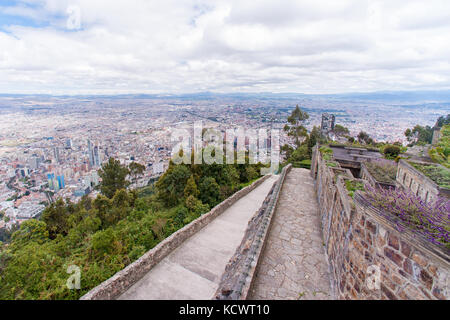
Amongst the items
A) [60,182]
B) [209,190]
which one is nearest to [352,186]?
[209,190]

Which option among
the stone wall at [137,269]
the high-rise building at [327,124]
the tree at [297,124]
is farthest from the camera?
the tree at [297,124]

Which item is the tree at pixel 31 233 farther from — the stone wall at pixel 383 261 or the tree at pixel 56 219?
the stone wall at pixel 383 261

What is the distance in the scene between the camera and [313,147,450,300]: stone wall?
1.86 meters

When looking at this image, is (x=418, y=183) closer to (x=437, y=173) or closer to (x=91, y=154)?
(x=437, y=173)

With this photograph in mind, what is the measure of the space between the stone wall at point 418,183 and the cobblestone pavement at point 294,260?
2.61 metres

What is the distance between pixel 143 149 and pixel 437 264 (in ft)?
110

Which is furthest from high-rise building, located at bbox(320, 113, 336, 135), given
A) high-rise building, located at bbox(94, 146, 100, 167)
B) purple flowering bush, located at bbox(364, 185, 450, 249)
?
high-rise building, located at bbox(94, 146, 100, 167)

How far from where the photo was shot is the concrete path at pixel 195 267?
5180 mm

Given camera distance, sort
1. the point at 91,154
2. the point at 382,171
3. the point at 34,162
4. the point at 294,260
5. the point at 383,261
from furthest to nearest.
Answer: the point at 91,154
the point at 34,162
the point at 382,171
the point at 294,260
the point at 383,261

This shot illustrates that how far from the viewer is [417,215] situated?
7.39ft

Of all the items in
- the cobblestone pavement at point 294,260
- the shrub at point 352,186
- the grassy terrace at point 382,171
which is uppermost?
the shrub at point 352,186

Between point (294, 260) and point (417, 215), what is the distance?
3.20 metres

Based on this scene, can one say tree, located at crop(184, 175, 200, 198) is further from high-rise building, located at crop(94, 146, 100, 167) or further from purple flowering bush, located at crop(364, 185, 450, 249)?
high-rise building, located at crop(94, 146, 100, 167)

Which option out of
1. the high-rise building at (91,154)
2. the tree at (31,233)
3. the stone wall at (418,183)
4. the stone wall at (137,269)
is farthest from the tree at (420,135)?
the high-rise building at (91,154)
